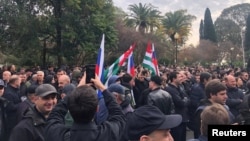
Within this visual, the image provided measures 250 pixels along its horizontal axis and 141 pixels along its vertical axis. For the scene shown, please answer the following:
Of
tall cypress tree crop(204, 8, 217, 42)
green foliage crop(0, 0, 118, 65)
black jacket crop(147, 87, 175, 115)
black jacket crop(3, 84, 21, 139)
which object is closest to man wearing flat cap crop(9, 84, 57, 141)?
black jacket crop(147, 87, 175, 115)

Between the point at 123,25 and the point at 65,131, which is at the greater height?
the point at 123,25

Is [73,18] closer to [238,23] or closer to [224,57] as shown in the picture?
[224,57]

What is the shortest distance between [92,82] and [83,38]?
27.3 meters

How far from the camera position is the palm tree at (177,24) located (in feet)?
196

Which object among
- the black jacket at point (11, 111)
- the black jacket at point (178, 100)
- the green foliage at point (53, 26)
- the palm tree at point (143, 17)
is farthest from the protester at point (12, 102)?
the palm tree at point (143, 17)

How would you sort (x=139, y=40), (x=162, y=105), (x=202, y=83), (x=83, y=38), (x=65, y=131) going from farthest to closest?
1. (x=139, y=40)
2. (x=83, y=38)
3. (x=202, y=83)
4. (x=162, y=105)
5. (x=65, y=131)

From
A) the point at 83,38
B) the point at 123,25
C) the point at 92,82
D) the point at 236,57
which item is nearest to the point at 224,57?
the point at 236,57

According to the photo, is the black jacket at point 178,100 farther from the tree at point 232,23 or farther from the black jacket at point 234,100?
the tree at point 232,23

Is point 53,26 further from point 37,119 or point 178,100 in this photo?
point 37,119

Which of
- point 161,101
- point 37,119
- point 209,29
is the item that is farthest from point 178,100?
point 209,29

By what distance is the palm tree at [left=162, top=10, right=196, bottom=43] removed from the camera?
5969 cm

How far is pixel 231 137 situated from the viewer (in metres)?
2.88

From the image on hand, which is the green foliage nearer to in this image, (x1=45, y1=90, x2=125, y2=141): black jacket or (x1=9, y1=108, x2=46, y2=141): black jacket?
(x1=9, y1=108, x2=46, y2=141): black jacket

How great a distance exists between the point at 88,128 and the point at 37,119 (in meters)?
0.96
